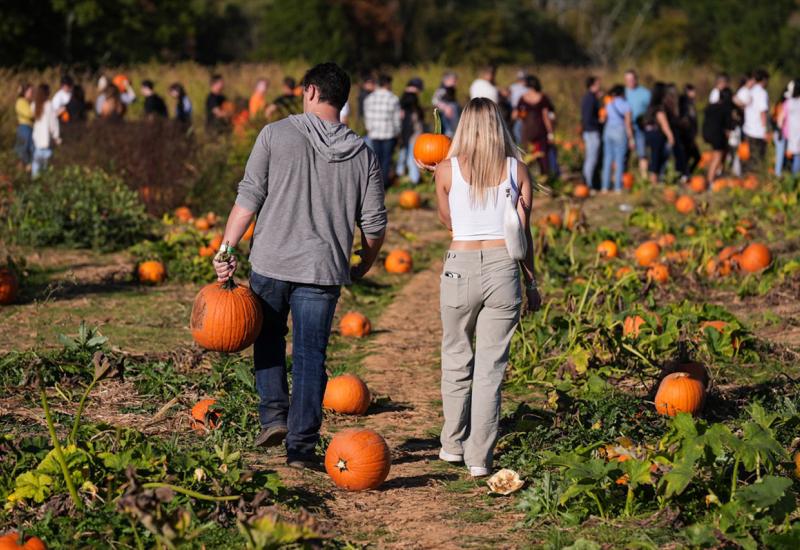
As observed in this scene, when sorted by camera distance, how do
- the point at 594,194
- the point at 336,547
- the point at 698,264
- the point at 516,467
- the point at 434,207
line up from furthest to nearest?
1. the point at 594,194
2. the point at 434,207
3. the point at 698,264
4. the point at 516,467
5. the point at 336,547

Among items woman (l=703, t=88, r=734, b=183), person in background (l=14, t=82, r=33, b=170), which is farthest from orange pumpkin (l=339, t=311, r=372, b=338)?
woman (l=703, t=88, r=734, b=183)

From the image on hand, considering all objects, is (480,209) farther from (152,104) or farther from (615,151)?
(152,104)

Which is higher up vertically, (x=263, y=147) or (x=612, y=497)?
(x=263, y=147)

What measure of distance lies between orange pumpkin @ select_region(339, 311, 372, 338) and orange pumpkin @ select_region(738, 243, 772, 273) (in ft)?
11.0

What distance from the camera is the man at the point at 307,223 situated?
17.2 ft

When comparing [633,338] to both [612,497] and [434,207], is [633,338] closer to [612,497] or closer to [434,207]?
[612,497]

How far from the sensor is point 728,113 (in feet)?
56.6

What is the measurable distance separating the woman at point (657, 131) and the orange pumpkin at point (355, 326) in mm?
9610

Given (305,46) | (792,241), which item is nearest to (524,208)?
(792,241)

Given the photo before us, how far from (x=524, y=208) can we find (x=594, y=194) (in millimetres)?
12121

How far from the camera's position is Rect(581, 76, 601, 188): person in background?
16766 millimetres

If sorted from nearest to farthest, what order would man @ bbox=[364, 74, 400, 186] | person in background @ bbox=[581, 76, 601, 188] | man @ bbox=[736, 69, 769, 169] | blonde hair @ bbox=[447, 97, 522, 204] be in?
1. blonde hair @ bbox=[447, 97, 522, 204]
2. man @ bbox=[364, 74, 400, 186]
3. person in background @ bbox=[581, 76, 601, 188]
4. man @ bbox=[736, 69, 769, 169]

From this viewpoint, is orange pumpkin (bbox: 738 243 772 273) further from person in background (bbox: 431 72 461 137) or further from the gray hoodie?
person in background (bbox: 431 72 461 137)

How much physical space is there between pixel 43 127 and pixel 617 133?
24.9 ft
